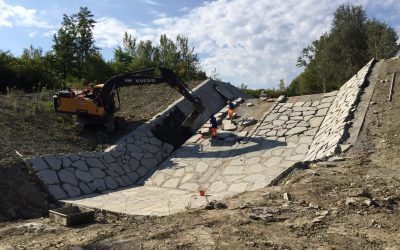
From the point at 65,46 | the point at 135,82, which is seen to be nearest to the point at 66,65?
the point at 65,46

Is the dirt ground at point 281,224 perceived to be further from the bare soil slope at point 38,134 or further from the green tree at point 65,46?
the green tree at point 65,46

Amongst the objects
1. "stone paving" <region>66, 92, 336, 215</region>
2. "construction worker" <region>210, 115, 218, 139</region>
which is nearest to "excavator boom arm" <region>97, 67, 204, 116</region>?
"construction worker" <region>210, 115, 218, 139</region>

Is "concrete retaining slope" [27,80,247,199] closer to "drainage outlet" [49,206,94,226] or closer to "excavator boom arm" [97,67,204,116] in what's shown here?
"excavator boom arm" [97,67,204,116]

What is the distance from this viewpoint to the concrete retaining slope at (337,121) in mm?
11180

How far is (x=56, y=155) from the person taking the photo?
12.1m

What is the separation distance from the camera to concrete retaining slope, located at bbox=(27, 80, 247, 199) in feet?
37.2

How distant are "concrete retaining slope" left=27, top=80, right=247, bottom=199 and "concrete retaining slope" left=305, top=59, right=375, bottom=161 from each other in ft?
15.8

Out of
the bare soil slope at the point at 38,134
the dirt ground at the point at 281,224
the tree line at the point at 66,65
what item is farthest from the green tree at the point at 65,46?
the dirt ground at the point at 281,224

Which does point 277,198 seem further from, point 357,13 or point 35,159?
point 357,13

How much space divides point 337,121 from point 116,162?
667 centimetres

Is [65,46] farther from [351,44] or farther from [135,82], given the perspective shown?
[351,44]

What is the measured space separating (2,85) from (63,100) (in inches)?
452

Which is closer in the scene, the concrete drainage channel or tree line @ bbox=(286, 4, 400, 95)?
the concrete drainage channel

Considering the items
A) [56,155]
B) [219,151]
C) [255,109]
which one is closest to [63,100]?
[56,155]
